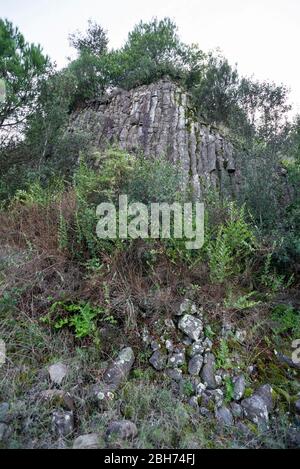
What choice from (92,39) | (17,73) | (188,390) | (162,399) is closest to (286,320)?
(188,390)

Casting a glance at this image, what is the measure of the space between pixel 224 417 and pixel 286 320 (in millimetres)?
1275

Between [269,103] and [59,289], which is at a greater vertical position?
[269,103]

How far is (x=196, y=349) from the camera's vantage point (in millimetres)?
2719

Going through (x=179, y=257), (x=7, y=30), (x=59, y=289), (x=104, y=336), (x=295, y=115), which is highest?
(x=7, y=30)

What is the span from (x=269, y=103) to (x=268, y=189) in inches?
169

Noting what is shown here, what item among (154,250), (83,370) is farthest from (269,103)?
(83,370)

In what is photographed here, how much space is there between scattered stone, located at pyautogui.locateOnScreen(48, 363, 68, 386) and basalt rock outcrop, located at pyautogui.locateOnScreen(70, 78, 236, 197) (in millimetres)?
3919

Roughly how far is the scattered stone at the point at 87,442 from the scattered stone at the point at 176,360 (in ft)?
2.83

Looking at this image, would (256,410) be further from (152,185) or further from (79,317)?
(152,185)

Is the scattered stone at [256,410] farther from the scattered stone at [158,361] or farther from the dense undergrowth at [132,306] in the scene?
the scattered stone at [158,361]

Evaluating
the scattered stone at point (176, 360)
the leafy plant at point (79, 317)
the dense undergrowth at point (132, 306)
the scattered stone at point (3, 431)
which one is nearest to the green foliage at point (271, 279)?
the dense undergrowth at point (132, 306)

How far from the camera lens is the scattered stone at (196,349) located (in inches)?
106

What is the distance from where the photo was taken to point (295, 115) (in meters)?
7.40

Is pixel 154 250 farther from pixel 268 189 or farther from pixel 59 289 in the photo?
pixel 268 189
